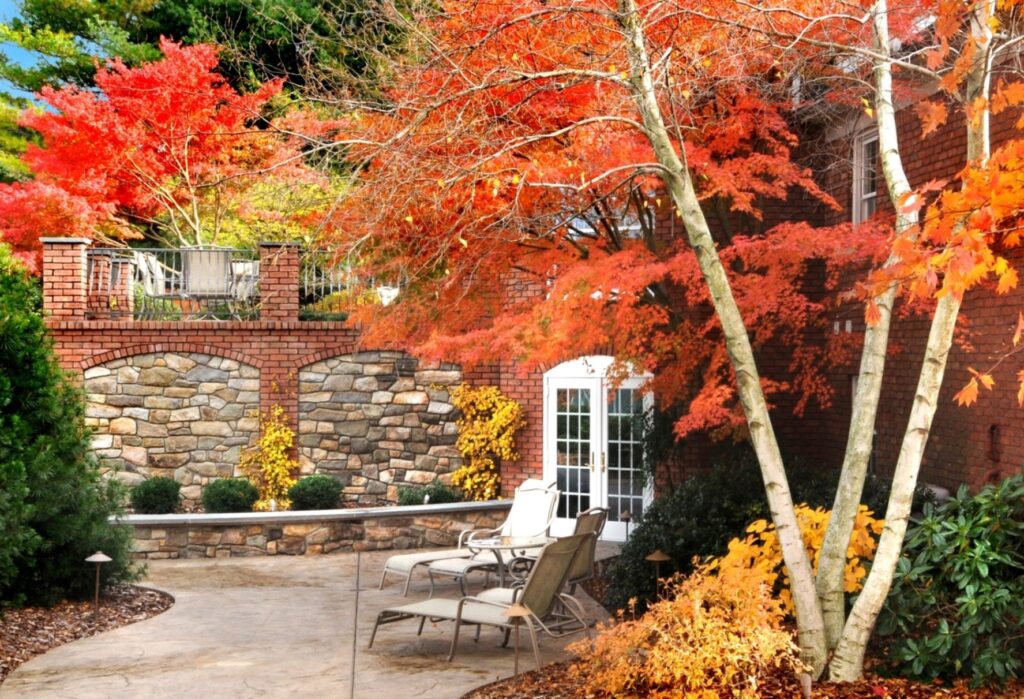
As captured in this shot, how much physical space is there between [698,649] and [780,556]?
1456 millimetres

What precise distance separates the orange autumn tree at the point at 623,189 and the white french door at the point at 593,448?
2907mm

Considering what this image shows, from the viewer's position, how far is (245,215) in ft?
63.3

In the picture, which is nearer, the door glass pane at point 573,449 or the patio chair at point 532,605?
the patio chair at point 532,605

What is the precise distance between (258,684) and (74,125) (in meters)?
12.7

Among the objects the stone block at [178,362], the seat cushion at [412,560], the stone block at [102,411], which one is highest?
the stone block at [178,362]

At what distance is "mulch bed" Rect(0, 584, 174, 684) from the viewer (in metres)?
8.40

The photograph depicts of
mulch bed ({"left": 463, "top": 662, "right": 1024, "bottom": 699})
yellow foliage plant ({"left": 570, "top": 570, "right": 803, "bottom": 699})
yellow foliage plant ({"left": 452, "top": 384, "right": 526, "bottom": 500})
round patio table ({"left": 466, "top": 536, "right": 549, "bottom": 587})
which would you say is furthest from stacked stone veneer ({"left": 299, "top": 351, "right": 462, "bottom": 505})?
yellow foliage plant ({"left": 570, "top": 570, "right": 803, "bottom": 699})

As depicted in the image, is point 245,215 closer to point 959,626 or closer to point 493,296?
point 493,296

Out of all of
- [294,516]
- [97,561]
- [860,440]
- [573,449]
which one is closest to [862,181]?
[573,449]

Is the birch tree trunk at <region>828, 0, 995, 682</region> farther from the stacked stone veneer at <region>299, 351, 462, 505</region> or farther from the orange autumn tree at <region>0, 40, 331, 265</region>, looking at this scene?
the orange autumn tree at <region>0, 40, 331, 265</region>

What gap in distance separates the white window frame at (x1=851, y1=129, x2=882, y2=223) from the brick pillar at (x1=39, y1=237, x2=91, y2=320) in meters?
9.70

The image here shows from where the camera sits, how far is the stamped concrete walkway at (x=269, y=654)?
287 inches

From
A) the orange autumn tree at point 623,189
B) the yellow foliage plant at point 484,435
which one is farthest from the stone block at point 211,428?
the orange autumn tree at point 623,189

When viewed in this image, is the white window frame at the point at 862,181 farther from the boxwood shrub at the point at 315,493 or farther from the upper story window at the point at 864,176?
the boxwood shrub at the point at 315,493
